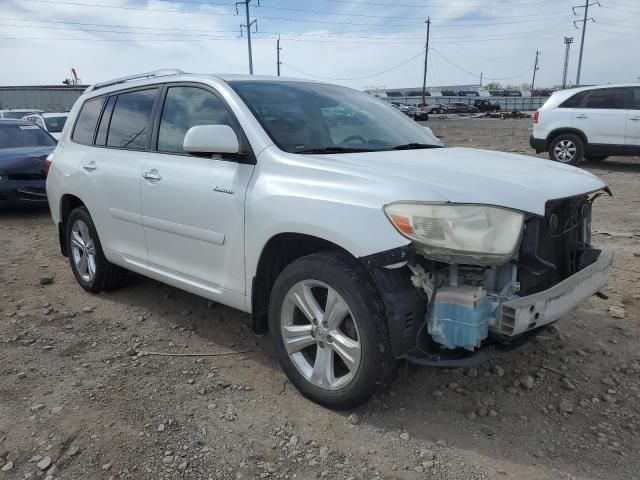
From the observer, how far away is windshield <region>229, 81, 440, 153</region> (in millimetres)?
3223

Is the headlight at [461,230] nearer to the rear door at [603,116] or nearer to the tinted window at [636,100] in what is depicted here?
the rear door at [603,116]

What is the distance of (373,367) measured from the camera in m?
2.58

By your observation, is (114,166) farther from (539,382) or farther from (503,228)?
(539,382)

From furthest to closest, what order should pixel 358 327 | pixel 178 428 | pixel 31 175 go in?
pixel 31 175 → pixel 178 428 → pixel 358 327

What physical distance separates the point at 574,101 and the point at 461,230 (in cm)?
1085

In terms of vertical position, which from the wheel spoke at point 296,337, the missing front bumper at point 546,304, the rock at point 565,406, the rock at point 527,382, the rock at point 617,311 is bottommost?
the rock at point 565,406

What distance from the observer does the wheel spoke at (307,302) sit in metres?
2.83

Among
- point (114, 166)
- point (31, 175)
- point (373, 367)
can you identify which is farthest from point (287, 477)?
point (31, 175)

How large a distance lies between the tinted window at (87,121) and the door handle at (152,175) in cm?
120

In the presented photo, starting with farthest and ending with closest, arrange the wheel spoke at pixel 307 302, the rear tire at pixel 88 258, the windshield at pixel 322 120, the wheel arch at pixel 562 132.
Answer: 1. the wheel arch at pixel 562 132
2. the rear tire at pixel 88 258
3. the windshield at pixel 322 120
4. the wheel spoke at pixel 307 302

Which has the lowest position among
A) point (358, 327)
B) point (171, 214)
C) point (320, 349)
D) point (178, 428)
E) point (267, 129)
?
point (178, 428)

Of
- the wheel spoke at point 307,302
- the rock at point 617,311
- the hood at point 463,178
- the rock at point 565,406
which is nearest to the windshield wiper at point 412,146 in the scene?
the hood at point 463,178

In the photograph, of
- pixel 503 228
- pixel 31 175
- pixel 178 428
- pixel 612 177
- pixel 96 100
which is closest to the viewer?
pixel 503 228

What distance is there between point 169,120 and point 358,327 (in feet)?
6.94
